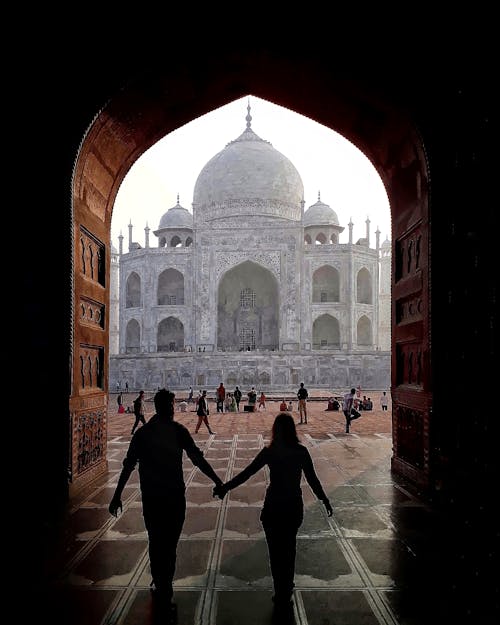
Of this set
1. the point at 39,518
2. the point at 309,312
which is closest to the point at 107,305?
the point at 39,518

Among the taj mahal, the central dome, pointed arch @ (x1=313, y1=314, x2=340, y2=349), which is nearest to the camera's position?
the taj mahal

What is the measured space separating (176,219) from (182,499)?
39.7 meters

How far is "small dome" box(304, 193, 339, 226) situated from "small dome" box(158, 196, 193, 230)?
355 inches

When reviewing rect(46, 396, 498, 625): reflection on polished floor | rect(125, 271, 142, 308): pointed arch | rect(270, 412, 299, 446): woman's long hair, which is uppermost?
rect(125, 271, 142, 308): pointed arch

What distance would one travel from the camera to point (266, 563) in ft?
12.4

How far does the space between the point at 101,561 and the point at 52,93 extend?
430 centimetres

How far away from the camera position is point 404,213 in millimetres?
6535

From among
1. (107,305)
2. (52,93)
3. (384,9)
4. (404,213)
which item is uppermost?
(384,9)

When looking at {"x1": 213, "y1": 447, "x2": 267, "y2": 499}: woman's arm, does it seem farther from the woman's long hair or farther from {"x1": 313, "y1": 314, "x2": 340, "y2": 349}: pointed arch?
{"x1": 313, "y1": 314, "x2": 340, "y2": 349}: pointed arch

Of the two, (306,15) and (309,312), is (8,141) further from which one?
(309,312)

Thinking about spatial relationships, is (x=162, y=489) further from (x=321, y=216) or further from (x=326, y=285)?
(x=321, y=216)

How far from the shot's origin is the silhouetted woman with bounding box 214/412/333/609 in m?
2.96

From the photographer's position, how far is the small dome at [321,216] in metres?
40.8

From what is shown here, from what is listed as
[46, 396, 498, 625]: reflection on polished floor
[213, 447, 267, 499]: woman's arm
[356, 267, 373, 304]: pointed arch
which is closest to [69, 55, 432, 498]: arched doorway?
[46, 396, 498, 625]: reflection on polished floor
